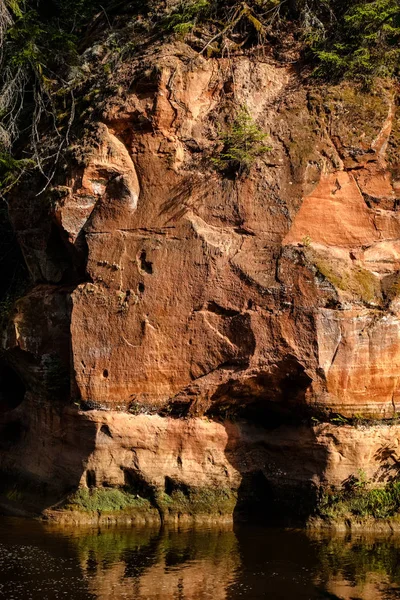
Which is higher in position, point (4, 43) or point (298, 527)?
point (4, 43)

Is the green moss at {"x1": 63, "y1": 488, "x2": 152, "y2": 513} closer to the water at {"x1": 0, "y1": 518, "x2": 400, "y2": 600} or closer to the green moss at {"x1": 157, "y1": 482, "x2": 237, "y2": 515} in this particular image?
the green moss at {"x1": 157, "y1": 482, "x2": 237, "y2": 515}

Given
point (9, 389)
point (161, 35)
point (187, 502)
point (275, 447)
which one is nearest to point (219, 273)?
point (275, 447)

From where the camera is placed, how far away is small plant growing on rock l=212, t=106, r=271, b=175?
11148mm

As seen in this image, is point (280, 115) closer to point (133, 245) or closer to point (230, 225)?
point (230, 225)

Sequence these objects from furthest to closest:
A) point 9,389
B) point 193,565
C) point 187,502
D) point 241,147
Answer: point 9,389 → point 241,147 → point 187,502 → point 193,565

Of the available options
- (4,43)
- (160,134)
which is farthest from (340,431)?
(4,43)

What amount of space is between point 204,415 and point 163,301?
1571 mm

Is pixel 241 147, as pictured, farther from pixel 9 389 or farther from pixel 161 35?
pixel 9 389

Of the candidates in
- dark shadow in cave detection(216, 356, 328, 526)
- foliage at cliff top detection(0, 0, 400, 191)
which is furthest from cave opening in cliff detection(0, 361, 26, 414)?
dark shadow in cave detection(216, 356, 328, 526)

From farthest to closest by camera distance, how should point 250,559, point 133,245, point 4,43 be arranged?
1. point 4,43
2. point 133,245
3. point 250,559

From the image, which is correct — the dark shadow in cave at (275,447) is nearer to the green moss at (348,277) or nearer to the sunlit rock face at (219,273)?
the sunlit rock face at (219,273)

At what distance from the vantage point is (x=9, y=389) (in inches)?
534

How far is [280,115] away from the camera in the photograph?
1146 centimetres

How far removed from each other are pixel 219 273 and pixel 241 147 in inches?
66.4
